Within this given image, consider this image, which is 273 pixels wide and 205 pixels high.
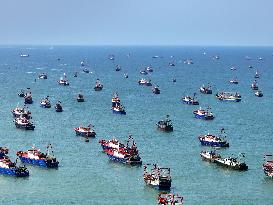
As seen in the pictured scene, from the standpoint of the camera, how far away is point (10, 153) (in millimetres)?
155000

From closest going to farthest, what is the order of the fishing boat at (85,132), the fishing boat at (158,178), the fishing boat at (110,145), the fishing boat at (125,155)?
1. the fishing boat at (158,178)
2. the fishing boat at (125,155)
3. the fishing boat at (110,145)
4. the fishing boat at (85,132)

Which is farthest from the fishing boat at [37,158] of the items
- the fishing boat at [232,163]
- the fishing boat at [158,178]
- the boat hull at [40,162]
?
the fishing boat at [232,163]

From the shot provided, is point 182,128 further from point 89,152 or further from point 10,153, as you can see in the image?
point 10,153

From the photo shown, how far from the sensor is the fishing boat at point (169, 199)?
113125 mm

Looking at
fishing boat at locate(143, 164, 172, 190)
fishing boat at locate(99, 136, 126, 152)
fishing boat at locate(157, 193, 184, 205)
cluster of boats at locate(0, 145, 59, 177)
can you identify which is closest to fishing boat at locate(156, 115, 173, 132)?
fishing boat at locate(99, 136, 126, 152)

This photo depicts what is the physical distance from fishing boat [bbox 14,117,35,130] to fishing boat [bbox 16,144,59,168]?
37658mm

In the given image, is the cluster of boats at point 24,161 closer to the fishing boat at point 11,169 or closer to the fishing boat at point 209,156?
the fishing boat at point 11,169

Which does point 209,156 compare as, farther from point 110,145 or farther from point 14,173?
point 14,173

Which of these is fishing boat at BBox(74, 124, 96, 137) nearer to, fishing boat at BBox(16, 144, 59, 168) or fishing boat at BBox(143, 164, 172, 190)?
fishing boat at BBox(16, 144, 59, 168)

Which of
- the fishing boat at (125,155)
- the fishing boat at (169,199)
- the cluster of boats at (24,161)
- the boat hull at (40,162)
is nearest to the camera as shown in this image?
the fishing boat at (169,199)

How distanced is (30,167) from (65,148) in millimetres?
20662

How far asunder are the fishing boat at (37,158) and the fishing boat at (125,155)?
1261 cm

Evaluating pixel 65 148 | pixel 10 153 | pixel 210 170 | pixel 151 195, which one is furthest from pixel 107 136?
pixel 151 195

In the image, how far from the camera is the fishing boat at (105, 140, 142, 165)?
145125 millimetres
